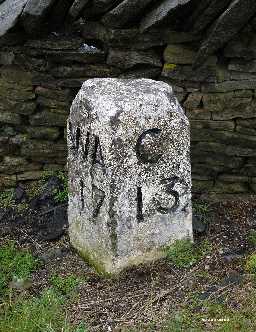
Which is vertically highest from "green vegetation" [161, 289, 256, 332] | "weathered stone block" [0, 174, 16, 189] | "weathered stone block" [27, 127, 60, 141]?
"weathered stone block" [27, 127, 60, 141]

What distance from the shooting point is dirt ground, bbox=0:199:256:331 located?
171 inches

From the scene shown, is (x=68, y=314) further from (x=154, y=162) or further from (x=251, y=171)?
(x=251, y=171)

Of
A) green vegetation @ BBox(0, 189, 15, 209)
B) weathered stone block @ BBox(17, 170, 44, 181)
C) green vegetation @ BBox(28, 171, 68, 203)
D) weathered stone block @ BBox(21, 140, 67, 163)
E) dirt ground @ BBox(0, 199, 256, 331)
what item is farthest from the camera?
weathered stone block @ BBox(17, 170, 44, 181)

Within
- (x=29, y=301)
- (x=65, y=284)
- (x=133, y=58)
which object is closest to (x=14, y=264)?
(x=65, y=284)

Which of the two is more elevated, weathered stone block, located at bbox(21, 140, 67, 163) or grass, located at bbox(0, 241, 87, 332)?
weathered stone block, located at bbox(21, 140, 67, 163)

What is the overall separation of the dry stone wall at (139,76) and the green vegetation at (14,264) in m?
1.24

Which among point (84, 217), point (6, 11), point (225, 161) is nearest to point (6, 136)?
point (6, 11)

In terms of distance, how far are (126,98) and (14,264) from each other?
1.66m

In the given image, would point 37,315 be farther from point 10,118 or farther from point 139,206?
point 10,118

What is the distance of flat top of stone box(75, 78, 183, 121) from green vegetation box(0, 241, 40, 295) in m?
1.38

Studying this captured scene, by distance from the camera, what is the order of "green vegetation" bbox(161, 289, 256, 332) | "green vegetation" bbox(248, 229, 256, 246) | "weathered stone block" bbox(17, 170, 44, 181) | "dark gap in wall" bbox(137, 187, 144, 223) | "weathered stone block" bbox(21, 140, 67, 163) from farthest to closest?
"weathered stone block" bbox(17, 170, 44, 181)
"weathered stone block" bbox(21, 140, 67, 163)
"green vegetation" bbox(248, 229, 256, 246)
"dark gap in wall" bbox(137, 187, 144, 223)
"green vegetation" bbox(161, 289, 256, 332)

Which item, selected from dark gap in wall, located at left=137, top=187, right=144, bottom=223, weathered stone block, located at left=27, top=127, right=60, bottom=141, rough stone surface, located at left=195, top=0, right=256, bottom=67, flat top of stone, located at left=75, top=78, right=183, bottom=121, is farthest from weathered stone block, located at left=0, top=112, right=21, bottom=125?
dark gap in wall, located at left=137, top=187, right=144, bottom=223

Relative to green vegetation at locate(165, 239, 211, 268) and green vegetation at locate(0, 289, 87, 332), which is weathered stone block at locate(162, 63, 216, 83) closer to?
green vegetation at locate(165, 239, 211, 268)

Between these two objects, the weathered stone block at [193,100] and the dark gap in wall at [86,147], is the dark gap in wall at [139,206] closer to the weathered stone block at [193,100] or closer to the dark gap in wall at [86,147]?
the dark gap in wall at [86,147]
